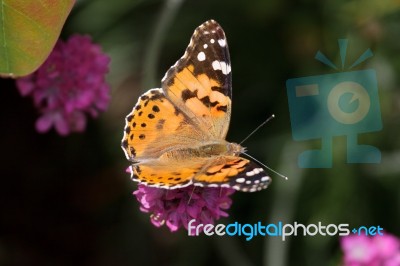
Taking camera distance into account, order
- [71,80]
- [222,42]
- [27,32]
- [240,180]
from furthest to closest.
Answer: [71,80] < [222,42] < [27,32] < [240,180]

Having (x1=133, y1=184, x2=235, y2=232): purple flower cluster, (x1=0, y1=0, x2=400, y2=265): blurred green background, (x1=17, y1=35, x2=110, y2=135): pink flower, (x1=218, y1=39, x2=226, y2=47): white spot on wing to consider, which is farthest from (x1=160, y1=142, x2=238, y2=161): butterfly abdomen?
(x1=0, y1=0, x2=400, y2=265): blurred green background

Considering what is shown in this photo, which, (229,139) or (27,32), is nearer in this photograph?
(27,32)

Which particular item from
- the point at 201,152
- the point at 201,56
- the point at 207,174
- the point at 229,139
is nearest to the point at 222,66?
the point at 201,56

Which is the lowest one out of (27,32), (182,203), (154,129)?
(182,203)

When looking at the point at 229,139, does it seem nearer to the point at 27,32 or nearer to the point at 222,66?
the point at 222,66

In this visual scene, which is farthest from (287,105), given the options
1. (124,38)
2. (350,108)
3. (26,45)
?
(26,45)

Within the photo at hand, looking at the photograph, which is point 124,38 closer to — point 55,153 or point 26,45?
point 55,153
